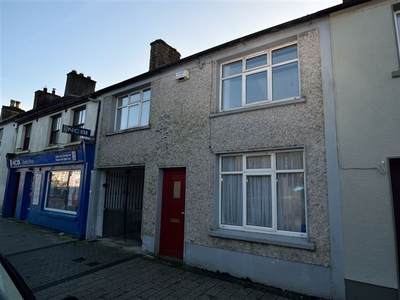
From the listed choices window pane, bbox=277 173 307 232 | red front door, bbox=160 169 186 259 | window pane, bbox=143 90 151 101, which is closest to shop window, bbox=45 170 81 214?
window pane, bbox=143 90 151 101

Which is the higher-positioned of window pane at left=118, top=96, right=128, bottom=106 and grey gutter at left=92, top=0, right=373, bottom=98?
grey gutter at left=92, top=0, right=373, bottom=98

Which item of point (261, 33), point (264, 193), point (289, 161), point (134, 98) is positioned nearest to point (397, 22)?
point (261, 33)

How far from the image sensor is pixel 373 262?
3975 mm

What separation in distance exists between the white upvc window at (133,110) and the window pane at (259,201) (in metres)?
4.30

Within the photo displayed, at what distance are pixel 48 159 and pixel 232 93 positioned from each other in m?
8.90

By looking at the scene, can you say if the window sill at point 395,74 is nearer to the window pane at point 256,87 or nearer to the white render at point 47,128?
the window pane at point 256,87

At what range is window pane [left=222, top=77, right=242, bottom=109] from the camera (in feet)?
20.4

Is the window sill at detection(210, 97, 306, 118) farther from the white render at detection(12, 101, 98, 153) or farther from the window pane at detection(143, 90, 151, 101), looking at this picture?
the white render at detection(12, 101, 98, 153)

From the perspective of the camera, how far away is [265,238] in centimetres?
505

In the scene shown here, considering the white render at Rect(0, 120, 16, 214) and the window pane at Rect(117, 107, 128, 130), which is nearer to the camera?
the window pane at Rect(117, 107, 128, 130)

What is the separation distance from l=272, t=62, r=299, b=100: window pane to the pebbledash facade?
0.07 feet

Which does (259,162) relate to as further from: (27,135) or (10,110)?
(10,110)

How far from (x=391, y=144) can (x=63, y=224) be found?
423 inches

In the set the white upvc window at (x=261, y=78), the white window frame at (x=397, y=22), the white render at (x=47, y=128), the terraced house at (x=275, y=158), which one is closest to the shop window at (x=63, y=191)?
the terraced house at (x=275, y=158)
